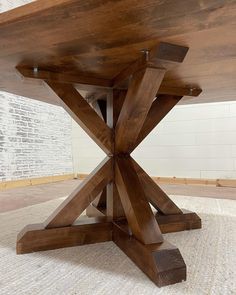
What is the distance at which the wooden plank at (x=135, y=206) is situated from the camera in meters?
0.88

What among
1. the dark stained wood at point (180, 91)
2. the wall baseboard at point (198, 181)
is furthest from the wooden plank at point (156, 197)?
the wall baseboard at point (198, 181)

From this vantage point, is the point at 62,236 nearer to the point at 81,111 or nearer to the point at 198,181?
the point at 81,111

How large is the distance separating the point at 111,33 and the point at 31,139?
8.71ft

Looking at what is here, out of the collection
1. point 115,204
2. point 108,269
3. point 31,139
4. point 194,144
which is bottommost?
point 108,269

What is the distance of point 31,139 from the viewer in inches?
124

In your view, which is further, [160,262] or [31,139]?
[31,139]

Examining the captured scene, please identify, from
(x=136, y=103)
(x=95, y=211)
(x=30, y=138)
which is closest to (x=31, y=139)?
(x=30, y=138)

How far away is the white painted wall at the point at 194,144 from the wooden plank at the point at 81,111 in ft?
7.02

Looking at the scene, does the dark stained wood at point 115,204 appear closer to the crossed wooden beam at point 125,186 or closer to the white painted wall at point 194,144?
the crossed wooden beam at point 125,186

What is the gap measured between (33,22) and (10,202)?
1618 millimetres

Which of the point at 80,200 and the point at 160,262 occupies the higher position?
the point at 80,200

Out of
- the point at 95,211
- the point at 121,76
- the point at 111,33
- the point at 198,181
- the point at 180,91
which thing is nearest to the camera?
the point at 111,33

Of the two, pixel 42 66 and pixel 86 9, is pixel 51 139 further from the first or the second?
pixel 86 9

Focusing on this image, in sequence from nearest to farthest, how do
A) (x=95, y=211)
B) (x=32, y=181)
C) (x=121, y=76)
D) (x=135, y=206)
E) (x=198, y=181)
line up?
(x=135, y=206), (x=121, y=76), (x=95, y=211), (x=198, y=181), (x=32, y=181)
